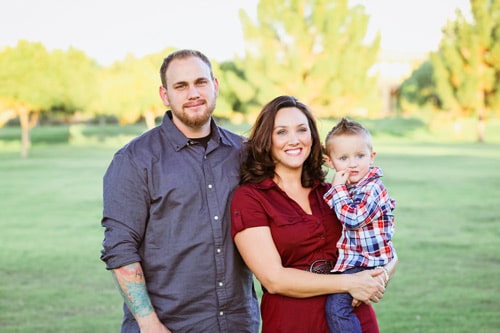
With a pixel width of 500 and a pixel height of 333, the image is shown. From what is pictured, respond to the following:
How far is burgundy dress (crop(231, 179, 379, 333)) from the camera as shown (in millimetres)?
2896

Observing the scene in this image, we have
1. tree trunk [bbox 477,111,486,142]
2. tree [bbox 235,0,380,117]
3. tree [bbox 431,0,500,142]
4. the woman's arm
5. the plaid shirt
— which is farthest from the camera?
tree [bbox 235,0,380,117]

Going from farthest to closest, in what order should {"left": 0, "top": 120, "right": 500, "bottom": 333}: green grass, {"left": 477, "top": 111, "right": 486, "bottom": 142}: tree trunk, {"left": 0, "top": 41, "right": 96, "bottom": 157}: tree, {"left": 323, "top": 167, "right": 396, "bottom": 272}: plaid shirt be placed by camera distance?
1. {"left": 477, "top": 111, "right": 486, "bottom": 142}: tree trunk
2. {"left": 0, "top": 41, "right": 96, "bottom": 157}: tree
3. {"left": 0, "top": 120, "right": 500, "bottom": 333}: green grass
4. {"left": 323, "top": 167, "right": 396, "bottom": 272}: plaid shirt

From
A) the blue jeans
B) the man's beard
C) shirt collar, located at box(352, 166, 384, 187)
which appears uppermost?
the man's beard

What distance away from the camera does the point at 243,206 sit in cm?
291

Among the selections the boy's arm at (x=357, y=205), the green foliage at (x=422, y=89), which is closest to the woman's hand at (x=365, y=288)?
the boy's arm at (x=357, y=205)

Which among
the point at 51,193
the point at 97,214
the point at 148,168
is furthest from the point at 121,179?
the point at 51,193

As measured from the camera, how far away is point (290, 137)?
3.00 metres

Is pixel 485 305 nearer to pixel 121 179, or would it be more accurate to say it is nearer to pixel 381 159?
pixel 121 179

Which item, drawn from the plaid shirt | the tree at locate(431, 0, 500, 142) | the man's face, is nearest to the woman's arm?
the plaid shirt

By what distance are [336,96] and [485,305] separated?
47.8 metres

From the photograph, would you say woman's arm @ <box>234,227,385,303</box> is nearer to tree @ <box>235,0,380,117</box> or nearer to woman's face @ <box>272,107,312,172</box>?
woman's face @ <box>272,107,312,172</box>

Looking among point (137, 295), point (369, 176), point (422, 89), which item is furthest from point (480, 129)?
point (137, 295)

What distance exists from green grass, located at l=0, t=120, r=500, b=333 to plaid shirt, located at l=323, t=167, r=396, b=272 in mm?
3433

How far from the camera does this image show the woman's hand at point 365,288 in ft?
9.44
